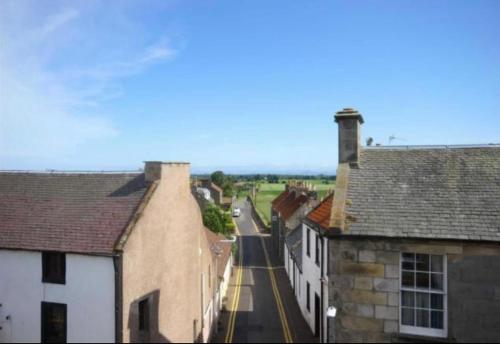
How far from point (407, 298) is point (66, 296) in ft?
38.4

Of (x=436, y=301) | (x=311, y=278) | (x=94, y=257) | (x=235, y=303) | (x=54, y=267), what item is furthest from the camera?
(x=235, y=303)

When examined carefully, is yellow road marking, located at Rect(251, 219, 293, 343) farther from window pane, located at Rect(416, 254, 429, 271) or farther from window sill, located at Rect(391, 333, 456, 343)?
window pane, located at Rect(416, 254, 429, 271)

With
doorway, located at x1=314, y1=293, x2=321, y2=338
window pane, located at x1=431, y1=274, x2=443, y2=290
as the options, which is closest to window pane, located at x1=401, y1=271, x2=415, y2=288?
window pane, located at x1=431, y1=274, x2=443, y2=290

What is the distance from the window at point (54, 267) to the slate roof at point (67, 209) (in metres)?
0.37

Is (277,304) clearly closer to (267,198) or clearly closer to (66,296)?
(66,296)

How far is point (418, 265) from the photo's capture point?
11.3 meters

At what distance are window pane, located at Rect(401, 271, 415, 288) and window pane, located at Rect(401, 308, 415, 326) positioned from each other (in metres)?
0.74

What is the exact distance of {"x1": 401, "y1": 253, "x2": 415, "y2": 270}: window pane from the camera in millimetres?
11273

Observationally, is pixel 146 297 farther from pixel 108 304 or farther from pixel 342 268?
pixel 342 268

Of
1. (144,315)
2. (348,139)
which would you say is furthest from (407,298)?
(144,315)

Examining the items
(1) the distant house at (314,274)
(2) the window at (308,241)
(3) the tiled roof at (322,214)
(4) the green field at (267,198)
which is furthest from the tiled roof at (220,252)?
(4) the green field at (267,198)

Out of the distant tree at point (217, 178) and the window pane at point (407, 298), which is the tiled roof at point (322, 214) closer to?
the window pane at point (407, 298)

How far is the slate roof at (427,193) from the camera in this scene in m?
11.4

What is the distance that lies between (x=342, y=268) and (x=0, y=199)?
15.6 metres
